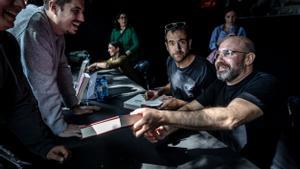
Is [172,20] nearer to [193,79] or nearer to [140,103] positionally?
[193,79]

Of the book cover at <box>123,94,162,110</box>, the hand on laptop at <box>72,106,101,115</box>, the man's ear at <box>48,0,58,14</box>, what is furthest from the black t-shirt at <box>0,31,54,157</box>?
the book cover at <box>123,94,162,110</box>

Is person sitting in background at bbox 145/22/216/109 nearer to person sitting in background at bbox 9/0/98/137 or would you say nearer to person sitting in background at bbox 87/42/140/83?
person sitting in background at bbox 9/0/98/137

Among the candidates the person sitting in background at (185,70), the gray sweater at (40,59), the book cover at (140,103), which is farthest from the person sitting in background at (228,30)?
the gray sweater at (40,59)

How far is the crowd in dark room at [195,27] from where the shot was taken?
25.1 feet

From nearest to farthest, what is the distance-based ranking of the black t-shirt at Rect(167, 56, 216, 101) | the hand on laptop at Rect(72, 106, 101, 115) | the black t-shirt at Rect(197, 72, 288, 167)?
the black t-shirt at Rect(197, 72, 288, 167) < the hand on laptop at Rect(72, 106, 101, 115) < the black t-shirt at Rect(167, 56, 216, 101)

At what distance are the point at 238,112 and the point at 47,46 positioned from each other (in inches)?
53.2

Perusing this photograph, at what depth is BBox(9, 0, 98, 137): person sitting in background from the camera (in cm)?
185

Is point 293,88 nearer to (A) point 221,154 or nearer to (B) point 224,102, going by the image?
(B) point 224,102

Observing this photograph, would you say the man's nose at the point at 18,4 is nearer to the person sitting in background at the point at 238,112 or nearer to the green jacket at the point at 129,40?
the person sitting in background at the point at 238,112

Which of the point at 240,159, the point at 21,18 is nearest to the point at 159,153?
the point at 240,159

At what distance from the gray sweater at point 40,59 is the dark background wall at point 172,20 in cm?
564

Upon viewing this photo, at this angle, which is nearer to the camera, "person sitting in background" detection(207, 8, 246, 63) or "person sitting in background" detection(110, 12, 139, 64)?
"person sitting in background" detection(207, 8, 246, 63)

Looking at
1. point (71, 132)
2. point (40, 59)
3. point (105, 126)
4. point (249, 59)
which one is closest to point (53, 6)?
point (40, 59)

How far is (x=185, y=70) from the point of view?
312 cm
